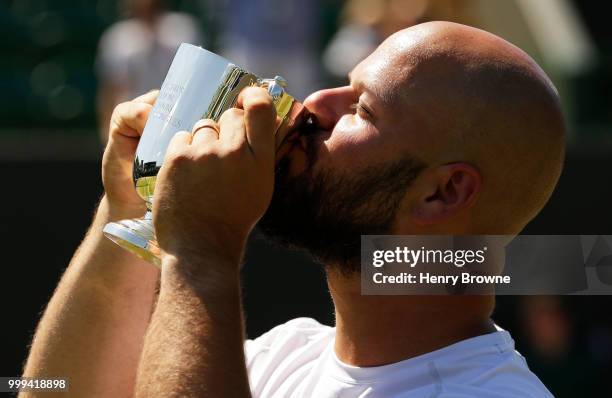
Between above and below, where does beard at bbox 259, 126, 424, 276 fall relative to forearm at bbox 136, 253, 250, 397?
above

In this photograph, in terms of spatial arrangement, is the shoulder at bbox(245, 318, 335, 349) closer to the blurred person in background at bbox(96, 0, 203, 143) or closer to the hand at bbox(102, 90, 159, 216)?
the hand at bbox(102, 90, 159, 216)

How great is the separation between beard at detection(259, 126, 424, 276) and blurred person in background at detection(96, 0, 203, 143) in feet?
15.6

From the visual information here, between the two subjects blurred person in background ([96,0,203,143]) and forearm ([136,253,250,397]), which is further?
blurred person in background ([96,0,203,143])

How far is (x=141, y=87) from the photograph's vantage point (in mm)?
7234

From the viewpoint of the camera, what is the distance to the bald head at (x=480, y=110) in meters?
2.41

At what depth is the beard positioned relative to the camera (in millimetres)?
2428

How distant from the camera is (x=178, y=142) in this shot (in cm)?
228

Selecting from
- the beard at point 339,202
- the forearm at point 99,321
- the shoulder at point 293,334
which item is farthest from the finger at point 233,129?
the shoulder at point 293,334

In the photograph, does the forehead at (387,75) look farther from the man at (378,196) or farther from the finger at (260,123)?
the finger at (260,123)

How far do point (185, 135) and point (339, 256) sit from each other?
46 centimetres

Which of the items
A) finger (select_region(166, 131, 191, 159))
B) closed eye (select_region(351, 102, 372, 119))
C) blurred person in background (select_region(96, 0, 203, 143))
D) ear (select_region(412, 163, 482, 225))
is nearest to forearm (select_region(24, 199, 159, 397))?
finger (select_region(166, 131, 191, 159))

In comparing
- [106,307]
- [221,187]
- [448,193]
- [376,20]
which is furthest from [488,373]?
[376,20]

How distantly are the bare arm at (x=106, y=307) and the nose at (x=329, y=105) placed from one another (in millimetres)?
420

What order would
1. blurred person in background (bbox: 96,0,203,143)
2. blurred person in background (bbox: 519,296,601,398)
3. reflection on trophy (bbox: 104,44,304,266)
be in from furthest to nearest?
blurred person in background (bbox: 96,0,203,143) < blurred person in background (bbox: 519,296,601,398) < reflection on trophy (bbox: 104,44,304,266)
